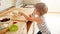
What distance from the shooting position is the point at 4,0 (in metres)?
2.38

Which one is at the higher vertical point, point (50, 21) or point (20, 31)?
point (20, 31)

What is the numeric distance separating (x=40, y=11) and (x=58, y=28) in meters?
2.05

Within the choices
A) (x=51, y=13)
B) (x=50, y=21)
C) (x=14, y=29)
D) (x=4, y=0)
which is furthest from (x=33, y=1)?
(x=14, y=29)

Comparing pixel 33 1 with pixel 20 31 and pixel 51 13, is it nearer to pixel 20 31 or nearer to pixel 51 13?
pixel 51 13

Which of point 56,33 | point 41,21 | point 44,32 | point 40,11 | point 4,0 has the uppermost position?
point 4,0

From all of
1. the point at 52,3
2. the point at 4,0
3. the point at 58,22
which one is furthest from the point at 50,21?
the point at 4,0

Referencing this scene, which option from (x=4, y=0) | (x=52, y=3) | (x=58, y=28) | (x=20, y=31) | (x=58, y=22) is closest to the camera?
(x=20, y=31)

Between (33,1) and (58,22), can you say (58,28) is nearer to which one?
(58,22)

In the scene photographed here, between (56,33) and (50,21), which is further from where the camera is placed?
(50,21)

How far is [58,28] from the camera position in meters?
3.66

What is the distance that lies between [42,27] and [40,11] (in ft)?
0.88

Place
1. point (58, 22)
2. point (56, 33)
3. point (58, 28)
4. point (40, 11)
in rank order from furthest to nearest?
point (58, 22) < point (58, 28) < point (56, 33) < point (40, 11)

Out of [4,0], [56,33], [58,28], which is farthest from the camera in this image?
[58,28]

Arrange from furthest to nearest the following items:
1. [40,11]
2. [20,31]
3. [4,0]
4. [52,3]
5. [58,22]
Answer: [52,3] → [58,22] → [4,0] → [40,11] → [20,31]
